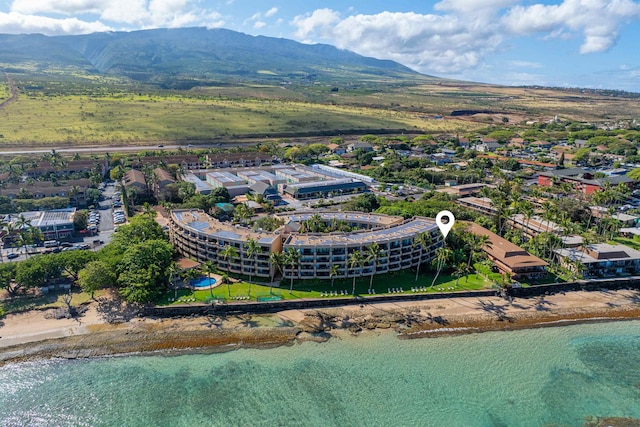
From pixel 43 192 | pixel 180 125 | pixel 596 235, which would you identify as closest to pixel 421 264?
pixel 596 235

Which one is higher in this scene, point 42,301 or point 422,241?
point 422,241

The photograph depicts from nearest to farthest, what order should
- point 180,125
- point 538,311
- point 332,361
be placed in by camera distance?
1. point 332,361
2. point 538,311
3. point 180,125

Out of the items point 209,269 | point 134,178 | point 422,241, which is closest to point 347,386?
point 209,269

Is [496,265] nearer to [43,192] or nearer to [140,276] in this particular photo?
[140,276]

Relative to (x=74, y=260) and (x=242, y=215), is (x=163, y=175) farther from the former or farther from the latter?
(x=74, y=260)

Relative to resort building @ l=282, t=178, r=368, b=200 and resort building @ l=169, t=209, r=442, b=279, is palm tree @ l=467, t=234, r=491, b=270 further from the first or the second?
resort building @ l=282, t=178, r=368, b=200

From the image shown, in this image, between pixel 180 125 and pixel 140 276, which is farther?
pixel 180 125

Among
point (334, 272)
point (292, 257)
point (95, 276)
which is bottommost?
point (95, 276)
